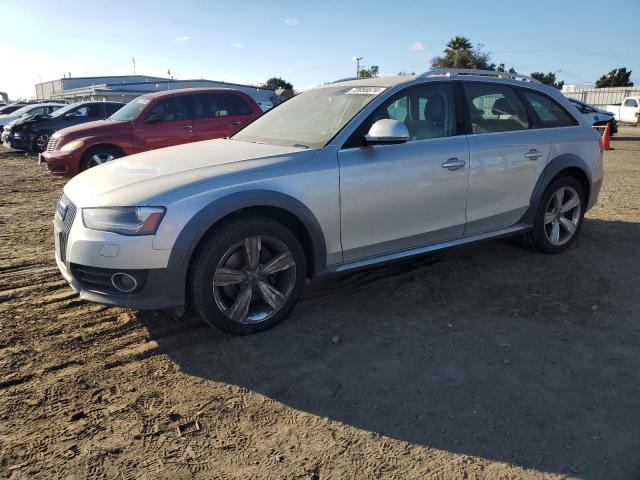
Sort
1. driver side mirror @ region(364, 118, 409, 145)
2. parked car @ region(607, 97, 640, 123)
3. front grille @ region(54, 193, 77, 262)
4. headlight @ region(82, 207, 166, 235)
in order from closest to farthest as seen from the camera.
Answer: headlight @ region(82, 207, 166, 235)
front grille @ region(54, 193, 77, 262)
driver side mirror @ region(364, 118, 409, 145)
parked car @ region(607, 97, 640, 123)

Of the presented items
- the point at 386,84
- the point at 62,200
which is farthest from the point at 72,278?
the point at 386,84

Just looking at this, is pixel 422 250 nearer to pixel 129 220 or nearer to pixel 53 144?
pixel 129 220

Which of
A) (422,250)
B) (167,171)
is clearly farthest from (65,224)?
(422,250)

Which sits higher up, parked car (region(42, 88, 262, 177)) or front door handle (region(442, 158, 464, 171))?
parked car (region(42, 88, 262, 177))

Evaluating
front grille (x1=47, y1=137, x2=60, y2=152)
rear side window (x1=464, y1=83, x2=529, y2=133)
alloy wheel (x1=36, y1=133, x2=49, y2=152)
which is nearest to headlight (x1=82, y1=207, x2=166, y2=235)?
rear side window (x1=464, y1=83, x2=529, y2=133)

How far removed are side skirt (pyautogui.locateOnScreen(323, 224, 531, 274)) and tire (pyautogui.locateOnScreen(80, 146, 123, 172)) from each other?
6.78 metres

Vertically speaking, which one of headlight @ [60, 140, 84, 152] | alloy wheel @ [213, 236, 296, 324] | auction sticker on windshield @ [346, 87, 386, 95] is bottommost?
alloy wheel @ [213, 236, 296, 324]

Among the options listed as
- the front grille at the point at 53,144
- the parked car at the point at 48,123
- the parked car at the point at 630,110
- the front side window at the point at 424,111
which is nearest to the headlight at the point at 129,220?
the front side window at the point at 424,111

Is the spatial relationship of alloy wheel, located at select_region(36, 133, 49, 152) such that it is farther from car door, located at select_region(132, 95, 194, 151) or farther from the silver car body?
the silver car body

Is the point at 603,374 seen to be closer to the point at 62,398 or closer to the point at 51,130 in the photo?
the point at 62,398

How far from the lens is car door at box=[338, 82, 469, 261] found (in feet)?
11.9

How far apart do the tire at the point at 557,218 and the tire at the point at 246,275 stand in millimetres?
2715

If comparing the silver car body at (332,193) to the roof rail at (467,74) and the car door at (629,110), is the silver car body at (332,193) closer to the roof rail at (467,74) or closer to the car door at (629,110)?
the roof rail at (467,74)

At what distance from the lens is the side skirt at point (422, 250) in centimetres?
371
